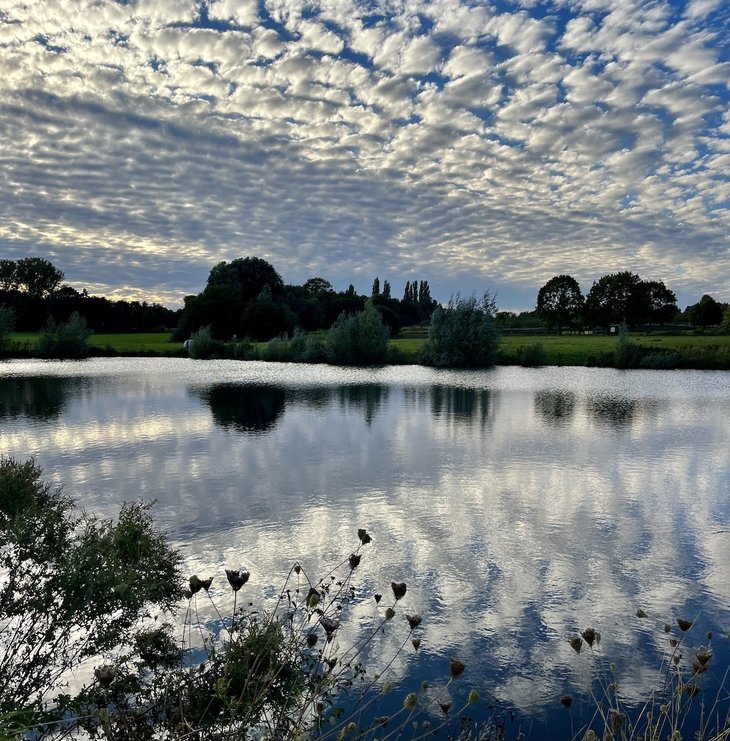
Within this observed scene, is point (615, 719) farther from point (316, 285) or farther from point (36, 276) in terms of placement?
point (316, 285)

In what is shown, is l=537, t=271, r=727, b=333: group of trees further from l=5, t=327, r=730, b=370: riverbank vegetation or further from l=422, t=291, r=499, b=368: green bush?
l=422, t=291, r=499, b=368: green bush

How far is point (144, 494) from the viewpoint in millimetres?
11438

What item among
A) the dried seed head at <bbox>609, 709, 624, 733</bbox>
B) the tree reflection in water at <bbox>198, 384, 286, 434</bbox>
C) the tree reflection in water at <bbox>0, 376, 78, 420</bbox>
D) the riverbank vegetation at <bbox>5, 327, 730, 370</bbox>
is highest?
the riverbank vegetation at <bbox>5, 327, 730, 370</bbox>

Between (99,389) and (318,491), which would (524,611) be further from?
(99,389)

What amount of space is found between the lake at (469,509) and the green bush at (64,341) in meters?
37.6

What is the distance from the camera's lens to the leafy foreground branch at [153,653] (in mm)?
4176

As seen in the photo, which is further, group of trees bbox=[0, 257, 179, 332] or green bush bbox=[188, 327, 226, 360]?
group of trees bbox=[0, 257, 179, 332]

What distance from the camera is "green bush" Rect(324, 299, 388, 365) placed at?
53281 mm

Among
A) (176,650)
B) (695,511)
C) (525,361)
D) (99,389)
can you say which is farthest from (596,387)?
(176,650)

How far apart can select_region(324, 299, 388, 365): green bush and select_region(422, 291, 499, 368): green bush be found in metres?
4.95

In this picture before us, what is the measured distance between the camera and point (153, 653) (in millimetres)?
5449

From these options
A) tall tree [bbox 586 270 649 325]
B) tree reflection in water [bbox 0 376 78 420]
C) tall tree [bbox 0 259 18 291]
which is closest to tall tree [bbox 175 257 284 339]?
tall tree [bbox 0 259 18 291]

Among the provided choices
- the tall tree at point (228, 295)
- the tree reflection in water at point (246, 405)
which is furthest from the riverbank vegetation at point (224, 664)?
the tall tree at point (228, 295)

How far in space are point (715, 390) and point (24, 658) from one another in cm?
3346
